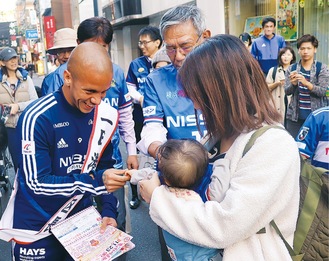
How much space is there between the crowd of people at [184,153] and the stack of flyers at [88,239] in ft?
0.26

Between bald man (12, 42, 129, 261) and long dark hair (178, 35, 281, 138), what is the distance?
60cm

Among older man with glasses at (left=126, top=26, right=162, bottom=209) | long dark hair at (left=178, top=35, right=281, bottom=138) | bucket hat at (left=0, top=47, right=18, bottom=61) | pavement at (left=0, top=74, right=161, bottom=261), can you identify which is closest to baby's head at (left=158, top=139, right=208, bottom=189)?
long dark hair at (left=178, top=35, right=281, bottom=138)

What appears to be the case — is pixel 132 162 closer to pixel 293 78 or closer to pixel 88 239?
pixel 88 239

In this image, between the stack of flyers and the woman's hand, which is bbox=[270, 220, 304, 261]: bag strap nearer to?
the woman's hand

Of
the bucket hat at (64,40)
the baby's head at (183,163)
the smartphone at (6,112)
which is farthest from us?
the smartphone at (6,112)

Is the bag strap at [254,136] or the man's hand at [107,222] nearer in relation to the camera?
the bag strap at [254,136]

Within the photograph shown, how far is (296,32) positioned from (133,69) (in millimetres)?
5108

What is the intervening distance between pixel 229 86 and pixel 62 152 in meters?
0.98


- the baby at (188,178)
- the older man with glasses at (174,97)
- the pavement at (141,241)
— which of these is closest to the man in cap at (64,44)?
the older man with glasses at (174,97)

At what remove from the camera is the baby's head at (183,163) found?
156 centimetres

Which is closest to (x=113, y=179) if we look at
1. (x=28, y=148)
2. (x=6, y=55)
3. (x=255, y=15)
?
(x=28, y=148)

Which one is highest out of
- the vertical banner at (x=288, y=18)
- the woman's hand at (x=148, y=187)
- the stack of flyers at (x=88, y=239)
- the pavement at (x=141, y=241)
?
the vertical banner at (x=288, y=18)

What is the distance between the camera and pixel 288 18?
345 inches

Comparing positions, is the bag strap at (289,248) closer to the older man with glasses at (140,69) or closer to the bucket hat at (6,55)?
the older man with glasses at (140,69)
